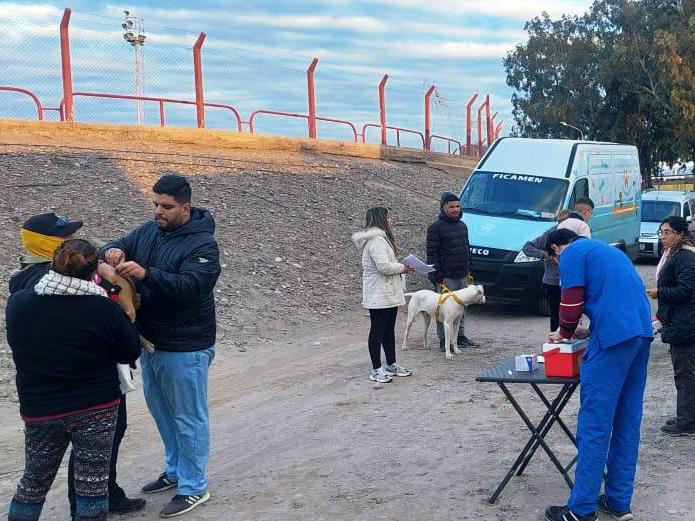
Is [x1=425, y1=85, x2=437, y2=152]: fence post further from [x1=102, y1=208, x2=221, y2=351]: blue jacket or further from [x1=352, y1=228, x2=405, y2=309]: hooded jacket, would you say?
[x1=102, y1=208, x2=221, y2=351]: blue jacket

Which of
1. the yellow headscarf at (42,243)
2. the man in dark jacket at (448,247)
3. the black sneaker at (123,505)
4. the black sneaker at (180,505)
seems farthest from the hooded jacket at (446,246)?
the yellow headscarf at (42,243)

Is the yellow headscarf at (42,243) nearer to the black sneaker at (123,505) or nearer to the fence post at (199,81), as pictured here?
the black sneaker at (123,505)

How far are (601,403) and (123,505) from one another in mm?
2876

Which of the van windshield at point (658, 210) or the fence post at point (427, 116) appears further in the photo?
the fence post at point (427, 116)

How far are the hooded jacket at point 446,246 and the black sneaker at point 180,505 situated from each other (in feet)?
18.4

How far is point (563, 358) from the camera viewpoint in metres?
4.82

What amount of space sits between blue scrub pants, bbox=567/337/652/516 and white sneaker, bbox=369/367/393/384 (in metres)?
3.89

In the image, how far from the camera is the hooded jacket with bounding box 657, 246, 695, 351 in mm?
6242

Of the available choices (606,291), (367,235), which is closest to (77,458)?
(606,291)

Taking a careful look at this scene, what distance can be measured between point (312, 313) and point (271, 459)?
6.05 m

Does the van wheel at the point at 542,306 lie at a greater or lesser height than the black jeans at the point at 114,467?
lesser

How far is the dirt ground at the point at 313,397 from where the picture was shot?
5.25 meters

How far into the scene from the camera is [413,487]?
5375mm

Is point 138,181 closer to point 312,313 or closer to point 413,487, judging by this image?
point 312,313
